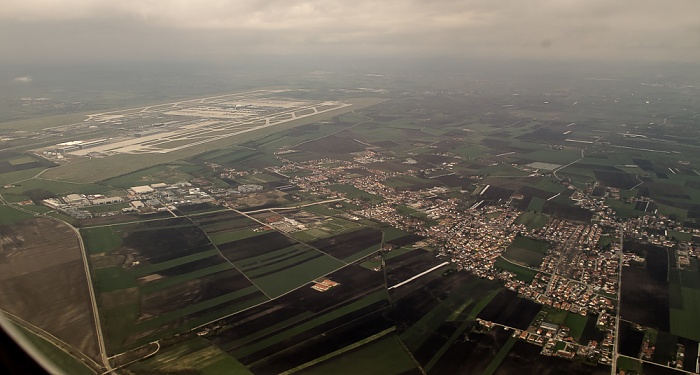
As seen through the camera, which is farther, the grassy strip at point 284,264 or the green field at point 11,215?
the green field at point 11,215

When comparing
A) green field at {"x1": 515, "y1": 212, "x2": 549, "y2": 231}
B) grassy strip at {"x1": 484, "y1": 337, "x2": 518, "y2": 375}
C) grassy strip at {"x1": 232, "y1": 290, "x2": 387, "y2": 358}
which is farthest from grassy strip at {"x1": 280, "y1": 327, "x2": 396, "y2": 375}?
green field at {"x1": 515, "y1": 212, "x2": 549, "y2": 231}

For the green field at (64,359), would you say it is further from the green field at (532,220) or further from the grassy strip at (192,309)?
the green field at (532,220)

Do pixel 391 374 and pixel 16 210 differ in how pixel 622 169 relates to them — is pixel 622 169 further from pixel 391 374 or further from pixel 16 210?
pixel 16 210

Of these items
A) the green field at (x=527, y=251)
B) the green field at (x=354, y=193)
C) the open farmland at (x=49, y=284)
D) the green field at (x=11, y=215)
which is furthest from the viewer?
the green field at (x=354, y=193)

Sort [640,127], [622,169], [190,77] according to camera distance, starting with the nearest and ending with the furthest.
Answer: [622,169], [640,127], [190,77]

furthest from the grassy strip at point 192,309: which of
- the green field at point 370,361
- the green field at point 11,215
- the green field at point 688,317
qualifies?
the green field at point 688,317

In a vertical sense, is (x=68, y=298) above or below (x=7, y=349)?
below

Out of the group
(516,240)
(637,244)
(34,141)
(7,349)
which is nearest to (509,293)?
(516,240)
